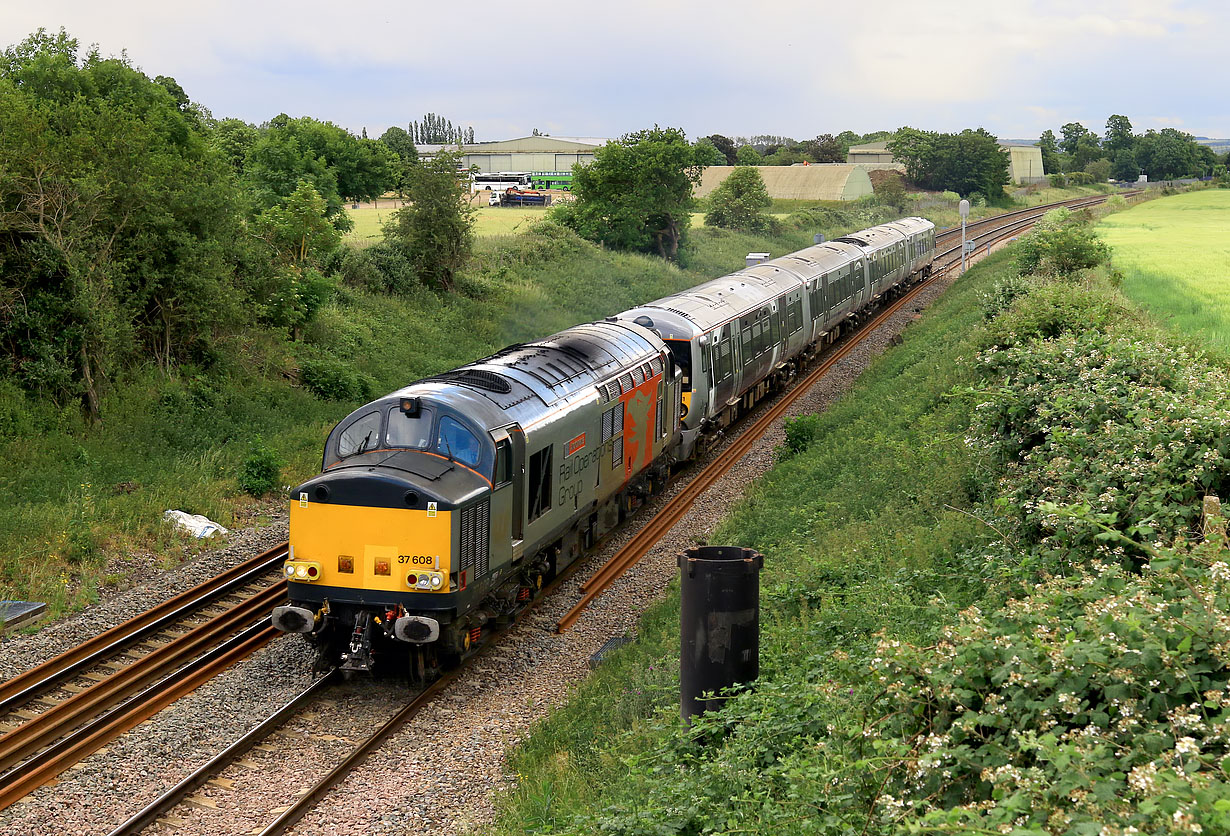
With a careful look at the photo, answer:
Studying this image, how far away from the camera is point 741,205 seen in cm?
7044

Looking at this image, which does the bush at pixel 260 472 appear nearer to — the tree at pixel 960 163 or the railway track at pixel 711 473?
the railway track at pixel 711 473

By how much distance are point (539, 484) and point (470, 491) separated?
7.19ft

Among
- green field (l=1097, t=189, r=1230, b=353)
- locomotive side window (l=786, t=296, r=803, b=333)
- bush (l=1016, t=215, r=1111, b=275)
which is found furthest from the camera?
locomotive side window (l=786, t=296, r=803, b=333)

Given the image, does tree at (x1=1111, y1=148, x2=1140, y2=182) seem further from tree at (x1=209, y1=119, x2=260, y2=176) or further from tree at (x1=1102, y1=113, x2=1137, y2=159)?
tree at (x1=209, y1=119, x2=260, y2=176)

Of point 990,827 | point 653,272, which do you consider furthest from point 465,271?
point 990,827

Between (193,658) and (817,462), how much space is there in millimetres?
12155

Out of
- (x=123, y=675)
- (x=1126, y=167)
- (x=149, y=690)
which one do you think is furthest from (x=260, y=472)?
(x=1126, y=167)

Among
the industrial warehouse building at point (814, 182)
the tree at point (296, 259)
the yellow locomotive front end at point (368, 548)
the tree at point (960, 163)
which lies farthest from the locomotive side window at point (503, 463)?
the tree at point (960, 163)

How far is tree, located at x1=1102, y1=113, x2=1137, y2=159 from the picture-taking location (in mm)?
141875

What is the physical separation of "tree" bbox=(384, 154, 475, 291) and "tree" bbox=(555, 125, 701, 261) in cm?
1685

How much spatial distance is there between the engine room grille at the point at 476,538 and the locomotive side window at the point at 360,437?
1707 millimetres

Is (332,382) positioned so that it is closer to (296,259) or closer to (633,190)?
(296,259)

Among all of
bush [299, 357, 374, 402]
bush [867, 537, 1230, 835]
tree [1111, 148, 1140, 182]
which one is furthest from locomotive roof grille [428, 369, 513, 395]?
tree [1111, 148, 1140, 182]

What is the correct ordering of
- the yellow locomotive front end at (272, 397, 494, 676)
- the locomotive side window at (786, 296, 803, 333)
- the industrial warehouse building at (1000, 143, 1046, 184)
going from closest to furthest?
the yellow locomotive front end at (272, 397, 494, 676)
the locomotive side window at (786, 296, 803, 333)
the industrial warehouse building at (1000, 143, 1046, 184)
